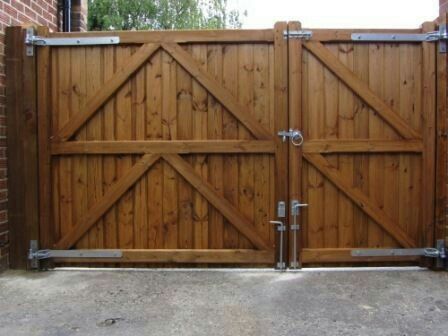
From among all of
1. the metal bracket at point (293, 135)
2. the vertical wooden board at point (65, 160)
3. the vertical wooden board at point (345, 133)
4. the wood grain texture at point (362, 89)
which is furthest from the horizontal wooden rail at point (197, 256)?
the wood grain texture at point (362, 89)

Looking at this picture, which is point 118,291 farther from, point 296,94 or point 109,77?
Result: point 296,94

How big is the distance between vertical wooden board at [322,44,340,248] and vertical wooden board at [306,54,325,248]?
37mm

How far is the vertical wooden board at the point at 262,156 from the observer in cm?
454

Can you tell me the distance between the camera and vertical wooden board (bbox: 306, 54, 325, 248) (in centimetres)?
454

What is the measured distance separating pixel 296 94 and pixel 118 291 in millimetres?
2317

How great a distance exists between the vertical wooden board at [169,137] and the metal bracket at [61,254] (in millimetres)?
506

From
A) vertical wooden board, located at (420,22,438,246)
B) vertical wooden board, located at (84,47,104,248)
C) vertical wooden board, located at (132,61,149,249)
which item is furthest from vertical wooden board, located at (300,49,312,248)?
vertical wooden board, located at (84,47,104,248)

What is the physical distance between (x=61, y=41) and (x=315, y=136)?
251 centimetres

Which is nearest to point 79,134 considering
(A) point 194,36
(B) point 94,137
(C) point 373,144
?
(B) point 94,137

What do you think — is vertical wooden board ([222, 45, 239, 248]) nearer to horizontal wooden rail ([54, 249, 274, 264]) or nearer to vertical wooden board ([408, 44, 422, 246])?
horizontal wooden rail ([54, 249, 274, 264])

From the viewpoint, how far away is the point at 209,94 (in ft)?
15.0

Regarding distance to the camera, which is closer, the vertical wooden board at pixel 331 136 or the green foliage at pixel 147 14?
the vertical wooden board at pixel 331 136

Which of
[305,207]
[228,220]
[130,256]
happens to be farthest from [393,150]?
[130,256]

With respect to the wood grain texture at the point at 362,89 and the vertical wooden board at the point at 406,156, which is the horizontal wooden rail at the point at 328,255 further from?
the wood grain texture at the point at 362,89
